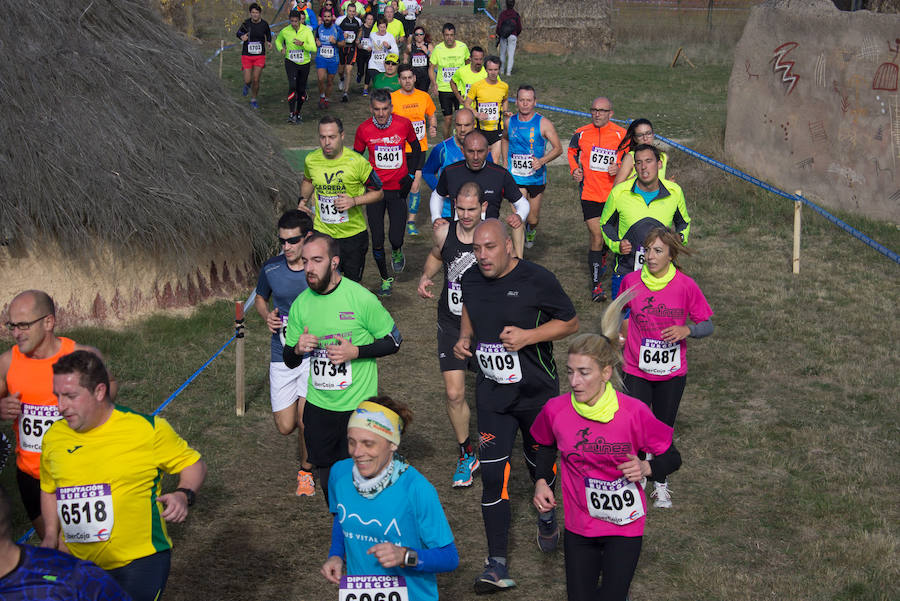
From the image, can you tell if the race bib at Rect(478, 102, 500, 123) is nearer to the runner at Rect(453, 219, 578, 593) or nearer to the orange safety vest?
the runner at Rect(453, 219, 578, 593)

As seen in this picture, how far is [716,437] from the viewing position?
343 inches

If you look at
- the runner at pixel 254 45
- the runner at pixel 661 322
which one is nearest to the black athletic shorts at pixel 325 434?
the runner at pixel 661 322

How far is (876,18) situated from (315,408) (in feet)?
36.0

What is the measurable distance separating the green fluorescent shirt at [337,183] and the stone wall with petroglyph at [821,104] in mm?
7748

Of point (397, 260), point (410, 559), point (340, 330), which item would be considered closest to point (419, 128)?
point (397, 260)

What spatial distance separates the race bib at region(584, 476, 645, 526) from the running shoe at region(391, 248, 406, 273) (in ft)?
25.8

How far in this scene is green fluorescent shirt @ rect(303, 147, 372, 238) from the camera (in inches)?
399

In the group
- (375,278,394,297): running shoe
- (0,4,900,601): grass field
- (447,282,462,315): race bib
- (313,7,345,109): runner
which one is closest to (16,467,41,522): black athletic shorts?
(0,4,900,601): grass field

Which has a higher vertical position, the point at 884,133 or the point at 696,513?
the point at 884,133

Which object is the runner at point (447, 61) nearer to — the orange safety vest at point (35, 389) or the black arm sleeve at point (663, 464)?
the orange safety vest at point (35, 389)

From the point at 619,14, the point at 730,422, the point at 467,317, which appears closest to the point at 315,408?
the point at 467,317

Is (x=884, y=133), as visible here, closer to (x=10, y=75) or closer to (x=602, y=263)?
(x=602, y=263)

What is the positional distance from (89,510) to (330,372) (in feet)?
6.76

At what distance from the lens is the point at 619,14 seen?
38.2 meters
